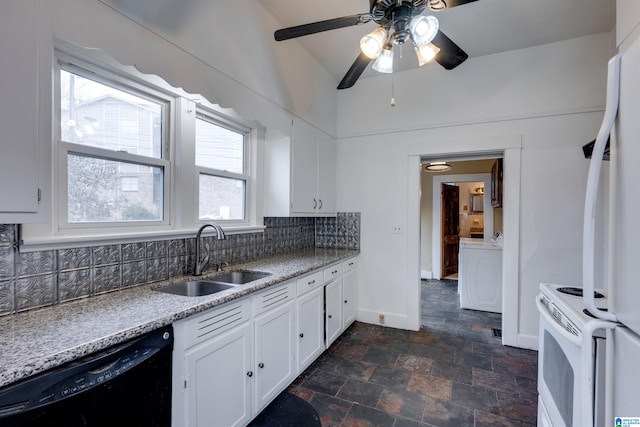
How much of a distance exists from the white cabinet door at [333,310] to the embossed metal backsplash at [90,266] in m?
0.81

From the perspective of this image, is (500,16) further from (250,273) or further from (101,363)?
(101,363)

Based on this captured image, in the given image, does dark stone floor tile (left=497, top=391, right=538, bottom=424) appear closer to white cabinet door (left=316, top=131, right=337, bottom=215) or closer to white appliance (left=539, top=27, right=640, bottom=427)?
white appliance (left=539, top=27, right=640, bottom=427)

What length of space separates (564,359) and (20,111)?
224 centimetres

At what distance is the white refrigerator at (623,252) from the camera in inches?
28.1

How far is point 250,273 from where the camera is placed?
7.54ft

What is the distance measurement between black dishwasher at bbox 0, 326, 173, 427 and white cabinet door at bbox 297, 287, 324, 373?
118 cm

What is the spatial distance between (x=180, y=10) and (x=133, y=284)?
62.7 inches

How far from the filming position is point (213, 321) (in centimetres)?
153

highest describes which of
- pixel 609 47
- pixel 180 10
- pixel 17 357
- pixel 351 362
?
pixel 609 47

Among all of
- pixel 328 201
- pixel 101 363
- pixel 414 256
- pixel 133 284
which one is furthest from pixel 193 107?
pixel 414 256

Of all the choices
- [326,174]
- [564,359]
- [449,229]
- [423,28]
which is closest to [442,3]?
[423,28]

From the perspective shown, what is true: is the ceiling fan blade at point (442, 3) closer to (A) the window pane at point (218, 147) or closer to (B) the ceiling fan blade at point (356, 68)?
(B) the ceiling fan blade at point (356, 68)

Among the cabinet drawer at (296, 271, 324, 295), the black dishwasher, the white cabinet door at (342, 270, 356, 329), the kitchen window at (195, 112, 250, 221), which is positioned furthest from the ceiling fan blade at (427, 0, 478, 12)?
the white cabinet door at (342, 270, 356, 329)

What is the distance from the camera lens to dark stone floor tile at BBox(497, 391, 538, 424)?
6.49ft
